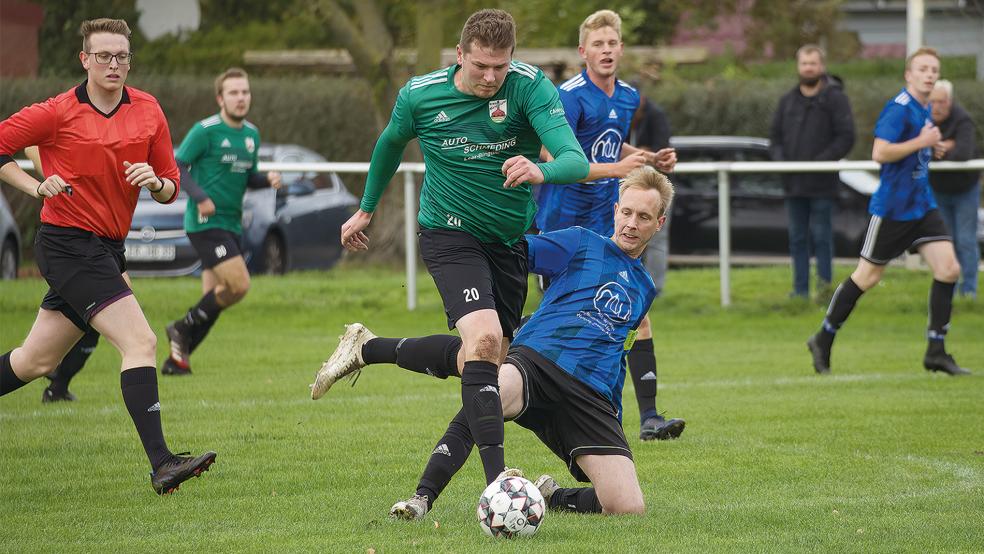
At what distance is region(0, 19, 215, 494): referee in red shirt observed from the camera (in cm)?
692

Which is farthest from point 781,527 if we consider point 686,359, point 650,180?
point 686,359

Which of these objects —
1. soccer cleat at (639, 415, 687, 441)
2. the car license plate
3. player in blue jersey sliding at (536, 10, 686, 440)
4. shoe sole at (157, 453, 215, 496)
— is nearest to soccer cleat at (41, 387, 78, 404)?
shoe sole at (157, 453, 215, 496)

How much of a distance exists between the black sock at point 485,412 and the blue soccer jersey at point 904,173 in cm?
573

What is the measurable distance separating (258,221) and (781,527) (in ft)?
43.9

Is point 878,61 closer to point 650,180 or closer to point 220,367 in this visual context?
point 220,367

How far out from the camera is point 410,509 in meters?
5.94

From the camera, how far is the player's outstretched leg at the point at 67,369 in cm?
966

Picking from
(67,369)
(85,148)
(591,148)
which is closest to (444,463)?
(85,148)

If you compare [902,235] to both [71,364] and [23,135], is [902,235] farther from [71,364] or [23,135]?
[23,135]

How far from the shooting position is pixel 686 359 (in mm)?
12172

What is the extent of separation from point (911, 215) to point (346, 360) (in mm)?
5418

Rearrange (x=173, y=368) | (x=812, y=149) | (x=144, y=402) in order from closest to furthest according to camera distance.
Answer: (x=144, y=402)
(x=173, y=368)
(x=812, y=149)

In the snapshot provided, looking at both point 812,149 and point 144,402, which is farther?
point 812,149

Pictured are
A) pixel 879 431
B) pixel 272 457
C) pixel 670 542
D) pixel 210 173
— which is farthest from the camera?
pixel 210 173
